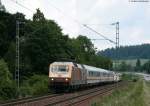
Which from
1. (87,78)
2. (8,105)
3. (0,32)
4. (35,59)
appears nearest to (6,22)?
(0,32)

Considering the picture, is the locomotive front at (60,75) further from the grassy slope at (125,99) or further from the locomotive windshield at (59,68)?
the grassy slope at (125,99)

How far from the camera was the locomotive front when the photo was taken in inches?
2072

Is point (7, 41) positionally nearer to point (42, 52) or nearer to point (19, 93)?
point (42, 52)

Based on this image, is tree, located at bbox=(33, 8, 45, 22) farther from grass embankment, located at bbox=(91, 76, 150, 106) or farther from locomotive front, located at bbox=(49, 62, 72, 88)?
grass embankment, located at bbox=(91, 76, 150, 106)

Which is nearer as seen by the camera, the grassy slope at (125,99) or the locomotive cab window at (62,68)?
the grassy slope at (125,99)

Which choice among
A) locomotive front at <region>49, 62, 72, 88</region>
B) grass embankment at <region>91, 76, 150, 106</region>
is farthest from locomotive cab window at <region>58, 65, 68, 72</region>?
grass embankment at <region>91, 76, 150, 106</region>

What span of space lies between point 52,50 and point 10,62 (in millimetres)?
10119

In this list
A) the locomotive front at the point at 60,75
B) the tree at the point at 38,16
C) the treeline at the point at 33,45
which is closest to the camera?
the locomotive front at the point at 60,75

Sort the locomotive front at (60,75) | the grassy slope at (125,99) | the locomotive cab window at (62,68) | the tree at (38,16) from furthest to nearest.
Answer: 1. the tree at (38,16)
2. the locomotive cab window at (62,68)
3. the locomotive front at (60,75)
4. the grassy slope at (125,99)

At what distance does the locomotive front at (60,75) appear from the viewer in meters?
52.6

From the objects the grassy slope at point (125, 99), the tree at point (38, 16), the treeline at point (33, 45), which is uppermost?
the tree at point (38, 16)

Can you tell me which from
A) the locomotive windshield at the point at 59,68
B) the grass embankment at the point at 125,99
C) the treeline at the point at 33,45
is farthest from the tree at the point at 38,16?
the grass embankment at the point at 125,99

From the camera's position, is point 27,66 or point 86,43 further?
point 86,43

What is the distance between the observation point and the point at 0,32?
102250mm
